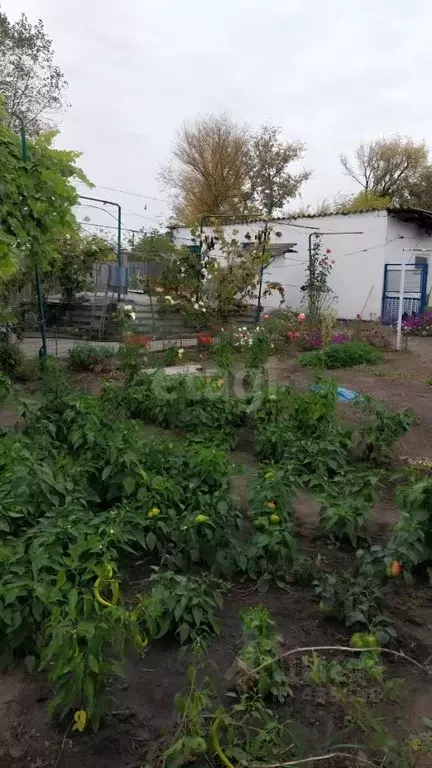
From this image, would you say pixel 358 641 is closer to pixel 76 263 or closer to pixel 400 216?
pixel 76 263

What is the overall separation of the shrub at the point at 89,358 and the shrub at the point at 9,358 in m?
1.06

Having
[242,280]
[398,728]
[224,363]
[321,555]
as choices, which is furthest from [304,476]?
[242,280]

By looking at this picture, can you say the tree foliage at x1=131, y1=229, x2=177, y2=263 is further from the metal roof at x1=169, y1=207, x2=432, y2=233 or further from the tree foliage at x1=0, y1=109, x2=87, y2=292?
the tree foliage at x1=0, y1=109, x2=87, y2=292

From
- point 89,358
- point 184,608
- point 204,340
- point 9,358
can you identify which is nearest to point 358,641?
point 184,608

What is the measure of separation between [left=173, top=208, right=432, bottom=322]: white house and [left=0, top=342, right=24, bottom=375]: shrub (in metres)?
10.0

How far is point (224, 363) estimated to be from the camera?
6.07 m

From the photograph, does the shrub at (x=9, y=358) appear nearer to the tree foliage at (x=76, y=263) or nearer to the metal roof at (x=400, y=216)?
the tree foliage at (x=76, y=263)

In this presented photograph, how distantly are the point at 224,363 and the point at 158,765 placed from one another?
447 cm

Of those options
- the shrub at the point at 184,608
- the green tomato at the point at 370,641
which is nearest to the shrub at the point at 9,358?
the shrub at the point at 184,608

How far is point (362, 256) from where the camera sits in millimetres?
17734

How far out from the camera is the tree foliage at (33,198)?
448 centimetres

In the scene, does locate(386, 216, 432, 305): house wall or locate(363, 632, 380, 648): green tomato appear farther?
locate(386, 216, 432, 305): house wall

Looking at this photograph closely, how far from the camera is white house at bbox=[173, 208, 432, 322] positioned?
17297 mm

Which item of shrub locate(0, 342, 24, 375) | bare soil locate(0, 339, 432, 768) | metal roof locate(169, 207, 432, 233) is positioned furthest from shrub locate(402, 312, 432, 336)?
bare soil locate(0, 339, 432, 768)
